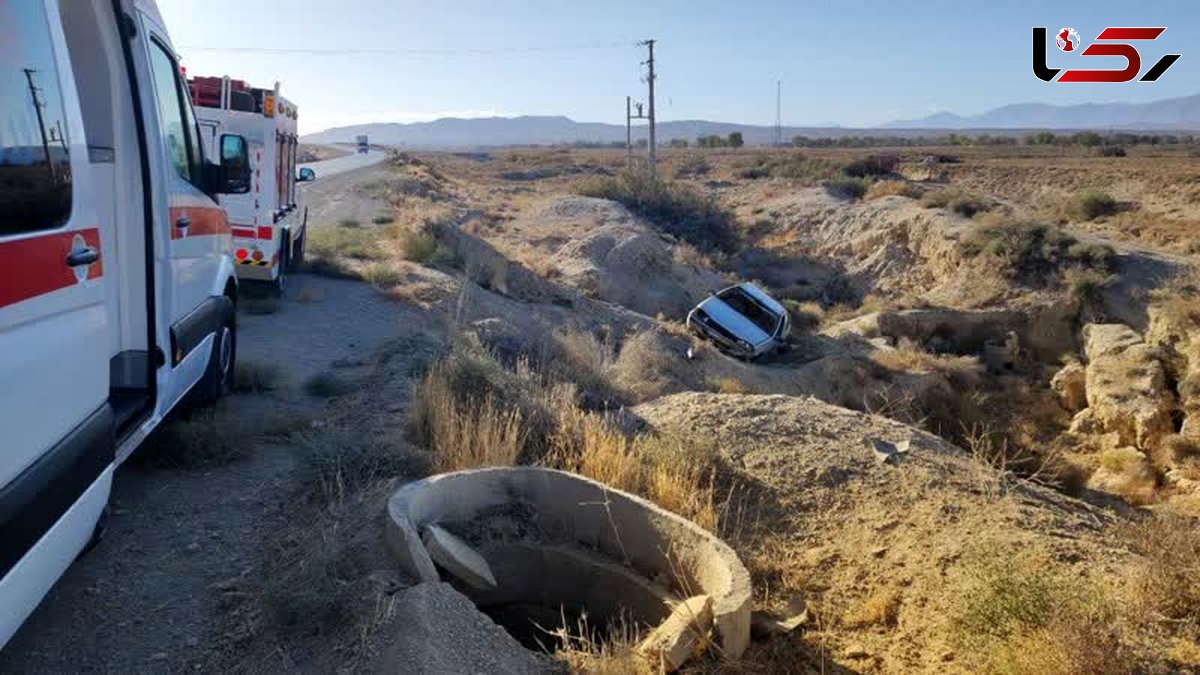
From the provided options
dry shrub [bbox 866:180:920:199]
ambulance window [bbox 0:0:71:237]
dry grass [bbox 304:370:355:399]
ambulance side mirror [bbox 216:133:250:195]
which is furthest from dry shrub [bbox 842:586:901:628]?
dry shrub [bbox 866:180:920:199]

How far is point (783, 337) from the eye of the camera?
78.0ft

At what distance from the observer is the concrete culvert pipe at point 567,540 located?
5.86 m

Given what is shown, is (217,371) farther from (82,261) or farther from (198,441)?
(82,261)

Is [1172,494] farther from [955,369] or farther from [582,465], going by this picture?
[582,465]

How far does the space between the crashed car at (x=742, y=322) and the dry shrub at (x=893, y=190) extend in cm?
2008

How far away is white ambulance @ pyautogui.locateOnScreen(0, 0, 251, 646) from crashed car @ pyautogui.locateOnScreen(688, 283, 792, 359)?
17459 millimetres

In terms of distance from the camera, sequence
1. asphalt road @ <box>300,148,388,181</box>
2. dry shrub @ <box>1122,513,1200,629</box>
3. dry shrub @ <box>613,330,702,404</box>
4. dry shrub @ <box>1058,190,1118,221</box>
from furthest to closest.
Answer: asphalt road @ <box>300,148,388,181</box>, dry shrub @ <box>1058,190,1118,221</box>, dry shrub @ <box>613,330,702,404</box>, dry shrub @ <box>1122,513,1200,629</box>

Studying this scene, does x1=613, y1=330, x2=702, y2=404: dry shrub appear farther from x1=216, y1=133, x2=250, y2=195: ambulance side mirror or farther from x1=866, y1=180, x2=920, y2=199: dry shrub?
x1=866, y1=180, x2=920, y2=199: dry shrub

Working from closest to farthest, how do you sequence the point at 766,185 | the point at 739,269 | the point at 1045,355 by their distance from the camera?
1. the point at 1045,355
2. the point at 739,269
3. the point at 766,185

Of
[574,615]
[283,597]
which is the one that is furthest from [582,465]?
[283,597]

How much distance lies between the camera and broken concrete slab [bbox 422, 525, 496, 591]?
5.41 meters

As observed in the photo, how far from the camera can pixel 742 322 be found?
23.4m

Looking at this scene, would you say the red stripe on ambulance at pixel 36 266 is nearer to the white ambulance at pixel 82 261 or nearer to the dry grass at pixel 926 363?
the white ambulance at pixel 82 261

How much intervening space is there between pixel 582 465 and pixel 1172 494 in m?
11.3
